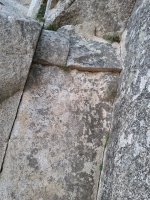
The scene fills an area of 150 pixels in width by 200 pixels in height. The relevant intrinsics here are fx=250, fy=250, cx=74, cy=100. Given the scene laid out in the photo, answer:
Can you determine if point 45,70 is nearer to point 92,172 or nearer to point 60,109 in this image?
point 60,109

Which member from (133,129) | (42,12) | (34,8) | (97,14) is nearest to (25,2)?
(34,8)

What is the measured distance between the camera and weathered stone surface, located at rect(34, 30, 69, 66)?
247 centimetres

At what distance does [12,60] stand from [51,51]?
0.43 m

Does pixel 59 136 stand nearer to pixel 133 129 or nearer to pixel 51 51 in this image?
pixel 133 129

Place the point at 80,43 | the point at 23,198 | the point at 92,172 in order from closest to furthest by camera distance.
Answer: the point at 23,198 < the point at 92,172 < the point at 80,43

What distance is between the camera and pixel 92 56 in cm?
256

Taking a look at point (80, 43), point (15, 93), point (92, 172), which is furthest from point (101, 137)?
point (80, 43)

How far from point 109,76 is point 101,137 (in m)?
0.63

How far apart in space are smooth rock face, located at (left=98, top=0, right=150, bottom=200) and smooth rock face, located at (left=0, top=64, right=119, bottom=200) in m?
0.15

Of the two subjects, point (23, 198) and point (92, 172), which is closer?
point (23, 198)

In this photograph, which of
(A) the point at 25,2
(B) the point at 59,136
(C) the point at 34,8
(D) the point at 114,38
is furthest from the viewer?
(A) the point at 25,2

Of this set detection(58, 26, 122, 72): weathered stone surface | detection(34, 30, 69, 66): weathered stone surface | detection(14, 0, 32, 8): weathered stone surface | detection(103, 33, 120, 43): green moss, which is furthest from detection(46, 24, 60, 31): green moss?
detection(14, 0, 32, 8): weathered stone surface

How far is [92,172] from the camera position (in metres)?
2.14

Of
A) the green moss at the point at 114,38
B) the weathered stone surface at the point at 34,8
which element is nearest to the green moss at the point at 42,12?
the weathered stone surface at the point at 34,8
